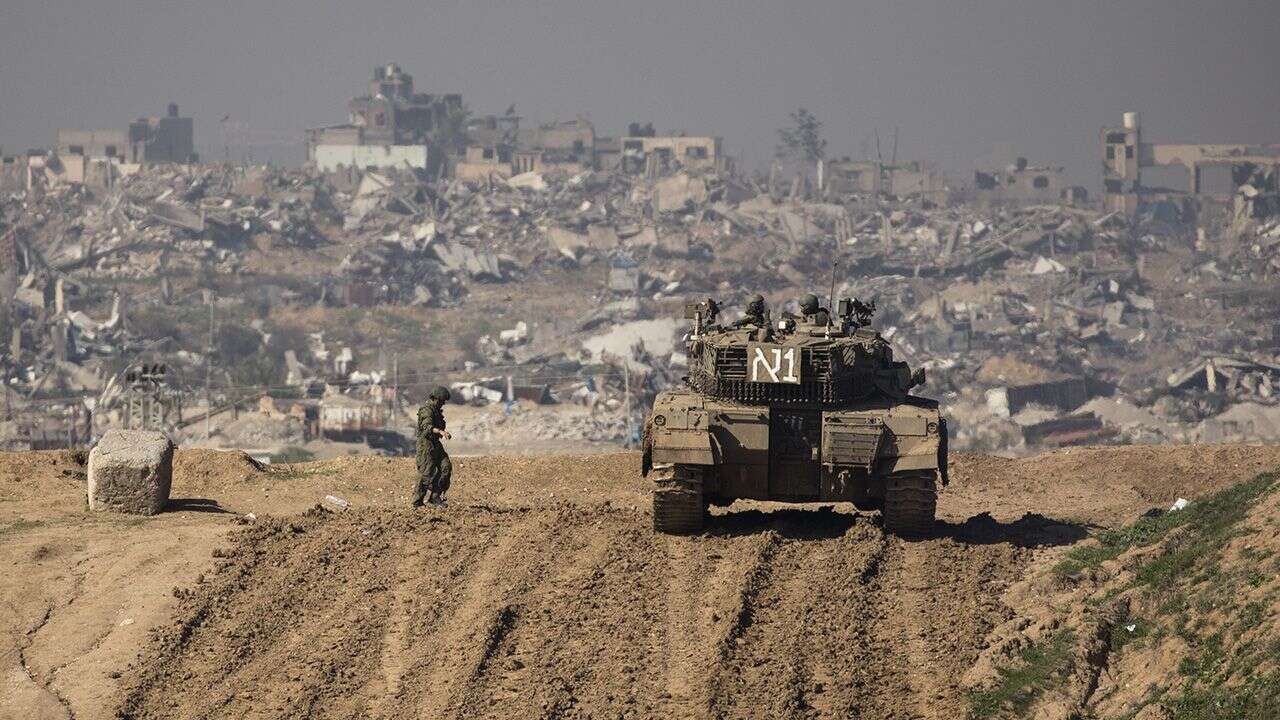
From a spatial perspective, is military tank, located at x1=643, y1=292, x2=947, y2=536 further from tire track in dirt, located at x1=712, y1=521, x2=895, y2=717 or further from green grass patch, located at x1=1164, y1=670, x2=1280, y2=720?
green grass patch, located at x1=1164, y1=670, x2=1280, y2=720

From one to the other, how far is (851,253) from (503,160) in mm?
46616

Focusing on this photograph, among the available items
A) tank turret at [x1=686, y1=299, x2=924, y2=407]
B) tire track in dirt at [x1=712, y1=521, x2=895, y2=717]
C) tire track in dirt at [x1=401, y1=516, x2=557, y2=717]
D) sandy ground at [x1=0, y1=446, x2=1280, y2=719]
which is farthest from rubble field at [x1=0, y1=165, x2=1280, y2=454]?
tire track in dirt at [x1=712, y1=521, x2=895, y2=717]

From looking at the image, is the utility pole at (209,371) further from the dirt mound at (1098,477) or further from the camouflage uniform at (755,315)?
the camouflage uniform at (755,315)

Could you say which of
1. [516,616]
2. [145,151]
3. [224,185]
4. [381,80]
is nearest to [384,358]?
[224,185]

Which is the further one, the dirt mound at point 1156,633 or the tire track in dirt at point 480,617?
the tire track in dirt at point 480,617

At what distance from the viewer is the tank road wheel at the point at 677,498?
18031 mm

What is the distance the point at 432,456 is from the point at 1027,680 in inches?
345

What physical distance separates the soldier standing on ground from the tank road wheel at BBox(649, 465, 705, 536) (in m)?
2.99

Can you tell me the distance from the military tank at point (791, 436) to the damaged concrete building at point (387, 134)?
122628 mm

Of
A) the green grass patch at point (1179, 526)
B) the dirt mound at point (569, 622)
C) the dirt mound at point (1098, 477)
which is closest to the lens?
the dirt mound at point (569, 622)

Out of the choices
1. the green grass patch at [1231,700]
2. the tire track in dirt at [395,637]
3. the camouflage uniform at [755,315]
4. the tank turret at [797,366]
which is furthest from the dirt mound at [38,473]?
the green grass patch at [1231,700]

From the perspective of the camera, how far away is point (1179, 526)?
17.1 m

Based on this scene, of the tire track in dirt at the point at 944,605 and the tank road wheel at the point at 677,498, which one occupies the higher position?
the tank road wheel at the point at 677,498

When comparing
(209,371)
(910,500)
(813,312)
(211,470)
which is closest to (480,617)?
(910,500)
